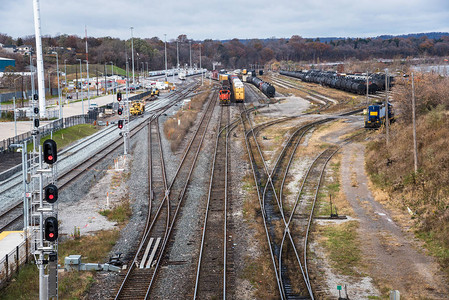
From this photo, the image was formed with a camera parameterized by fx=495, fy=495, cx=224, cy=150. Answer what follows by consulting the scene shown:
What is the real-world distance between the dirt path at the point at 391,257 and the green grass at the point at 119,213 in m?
10.1

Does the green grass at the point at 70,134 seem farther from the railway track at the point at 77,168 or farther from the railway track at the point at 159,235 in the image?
the railway track at the point at 159,235

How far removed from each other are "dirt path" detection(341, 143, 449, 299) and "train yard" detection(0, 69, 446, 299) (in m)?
1.02

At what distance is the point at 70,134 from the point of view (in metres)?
45.2

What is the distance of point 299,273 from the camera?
51.8 feet

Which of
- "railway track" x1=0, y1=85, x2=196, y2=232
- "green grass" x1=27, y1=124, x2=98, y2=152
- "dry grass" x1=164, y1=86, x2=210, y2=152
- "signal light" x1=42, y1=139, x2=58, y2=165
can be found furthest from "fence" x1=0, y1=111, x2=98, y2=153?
"signal light" x1=42, y1=139, x2=58, y2=165

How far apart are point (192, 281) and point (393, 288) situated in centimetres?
607

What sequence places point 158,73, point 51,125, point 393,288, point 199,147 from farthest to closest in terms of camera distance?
point 158,73 → point 51,125 → point 199,147 → point 393,288

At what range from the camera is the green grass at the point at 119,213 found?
21.7 metres

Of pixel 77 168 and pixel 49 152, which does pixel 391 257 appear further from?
pixel 77 168

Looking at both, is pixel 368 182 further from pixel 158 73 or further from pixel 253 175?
pixel 158 73

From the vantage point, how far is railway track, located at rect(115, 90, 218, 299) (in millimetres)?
14805

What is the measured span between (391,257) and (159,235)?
28.5 feet

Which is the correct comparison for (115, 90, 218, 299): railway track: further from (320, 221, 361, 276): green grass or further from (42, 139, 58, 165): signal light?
(320, 221, 361, 276): green grass

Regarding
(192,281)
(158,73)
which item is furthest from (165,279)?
(158,73)
